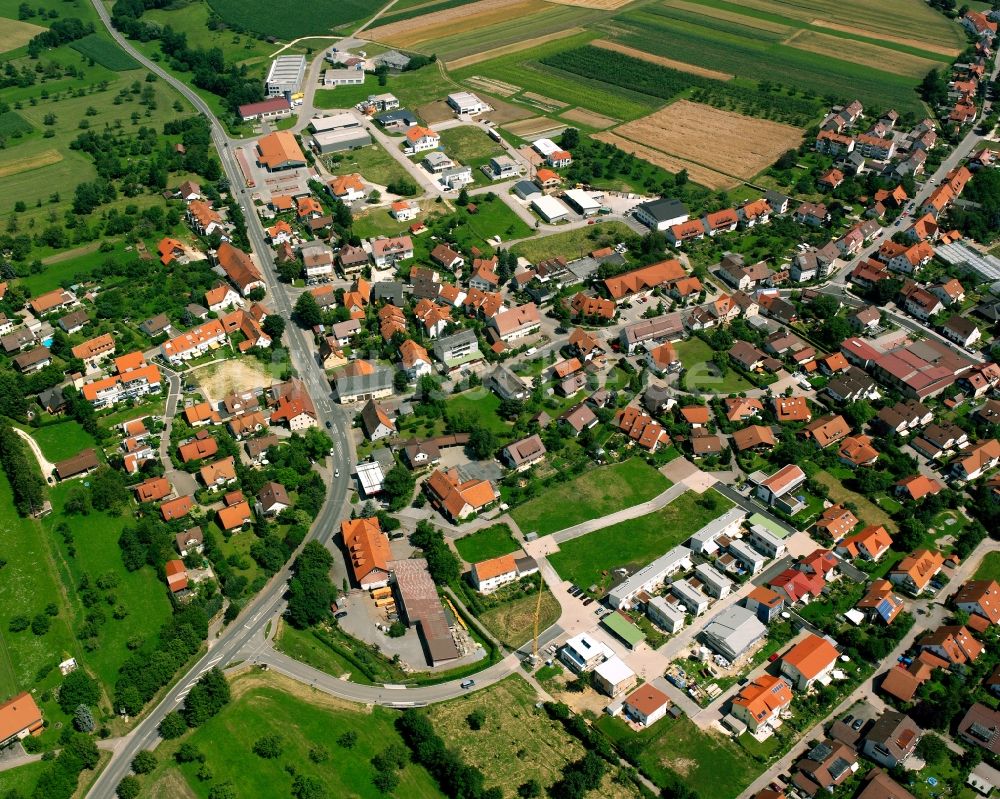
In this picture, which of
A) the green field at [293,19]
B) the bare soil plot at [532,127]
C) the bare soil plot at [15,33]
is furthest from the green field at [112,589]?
the bare soil plot at [15,33]

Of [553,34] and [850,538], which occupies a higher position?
[553,34]

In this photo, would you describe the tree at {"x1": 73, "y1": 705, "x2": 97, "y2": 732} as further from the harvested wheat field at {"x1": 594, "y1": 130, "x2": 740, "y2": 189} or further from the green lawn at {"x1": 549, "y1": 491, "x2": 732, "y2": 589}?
the harvested wheat field at {"x1": 594, "y1": 130, "x2": 740, "y2": 189}

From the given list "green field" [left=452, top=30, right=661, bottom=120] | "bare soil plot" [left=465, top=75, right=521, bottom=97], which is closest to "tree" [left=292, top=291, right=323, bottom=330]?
"green field" [left=452, top=30, right=661, bottom=120]

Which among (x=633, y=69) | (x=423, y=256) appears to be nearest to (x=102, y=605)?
(x=423, y=256)

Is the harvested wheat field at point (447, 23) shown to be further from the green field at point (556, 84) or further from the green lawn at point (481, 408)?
the green lawn at point (481, 408)

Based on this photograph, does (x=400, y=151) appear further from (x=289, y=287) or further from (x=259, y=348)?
(x=259, y=348)

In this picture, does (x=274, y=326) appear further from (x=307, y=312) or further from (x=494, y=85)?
(x=494, y=85)
